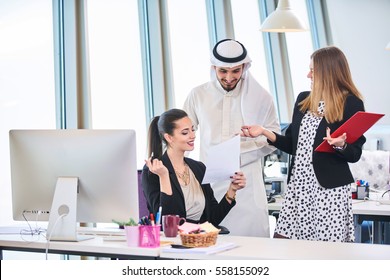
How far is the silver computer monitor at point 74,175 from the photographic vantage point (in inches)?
140

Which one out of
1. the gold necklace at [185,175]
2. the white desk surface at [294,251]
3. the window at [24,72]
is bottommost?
the white desk surface at [294,251]

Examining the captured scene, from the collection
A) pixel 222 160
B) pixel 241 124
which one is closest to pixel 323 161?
pixel 222 160

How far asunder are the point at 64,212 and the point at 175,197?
665 mm

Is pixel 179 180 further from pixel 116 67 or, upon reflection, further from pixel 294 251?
pixel 116 67

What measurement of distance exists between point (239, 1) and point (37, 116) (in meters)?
4.43

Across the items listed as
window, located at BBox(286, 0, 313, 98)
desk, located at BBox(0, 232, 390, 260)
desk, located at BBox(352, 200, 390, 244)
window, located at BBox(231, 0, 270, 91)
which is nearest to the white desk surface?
desk, located at BBox(0, 232, 390, 260)

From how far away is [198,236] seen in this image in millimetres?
3301

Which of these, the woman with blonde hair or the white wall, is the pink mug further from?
the white wall

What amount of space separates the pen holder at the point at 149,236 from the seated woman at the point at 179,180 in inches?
22.8

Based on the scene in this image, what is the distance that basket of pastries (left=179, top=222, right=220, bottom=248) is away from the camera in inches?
130

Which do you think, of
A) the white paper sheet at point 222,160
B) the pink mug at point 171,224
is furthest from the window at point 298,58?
the pink mug at point 171,224

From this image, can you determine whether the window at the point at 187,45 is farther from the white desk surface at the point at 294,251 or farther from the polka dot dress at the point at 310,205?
the white desk surface at the point at 294,251
